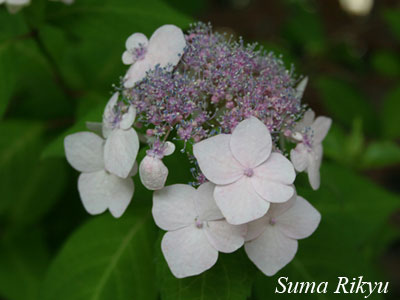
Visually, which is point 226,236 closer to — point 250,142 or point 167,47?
point 250,142

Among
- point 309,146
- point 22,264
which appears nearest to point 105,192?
point 309,146

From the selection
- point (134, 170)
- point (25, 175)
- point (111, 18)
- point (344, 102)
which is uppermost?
point (111, 18)

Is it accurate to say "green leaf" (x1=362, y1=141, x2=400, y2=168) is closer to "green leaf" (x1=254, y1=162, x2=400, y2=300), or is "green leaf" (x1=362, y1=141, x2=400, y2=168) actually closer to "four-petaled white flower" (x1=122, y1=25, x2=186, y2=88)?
"green leaf" (x1=254, y1=162, x2=400, y2=300)

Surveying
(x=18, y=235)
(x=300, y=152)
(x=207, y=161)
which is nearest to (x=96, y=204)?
(x=207, y=161)

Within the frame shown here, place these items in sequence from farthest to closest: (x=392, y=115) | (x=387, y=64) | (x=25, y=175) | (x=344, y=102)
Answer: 1. (x=387, y=64)
2. (x=344, y=102)
3. (x=392, y=115)
4. (x=25, y=175)

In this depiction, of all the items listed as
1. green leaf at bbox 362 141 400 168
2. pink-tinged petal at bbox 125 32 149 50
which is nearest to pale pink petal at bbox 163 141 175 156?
pink-tinged petal at bbox 125 32 149 50

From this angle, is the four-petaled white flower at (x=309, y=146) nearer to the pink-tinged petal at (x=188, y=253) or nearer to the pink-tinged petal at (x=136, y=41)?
the pink-tinged petal at (x=188, y=253)

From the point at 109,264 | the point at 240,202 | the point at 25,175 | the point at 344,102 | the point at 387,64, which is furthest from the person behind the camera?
the point at 387,64
